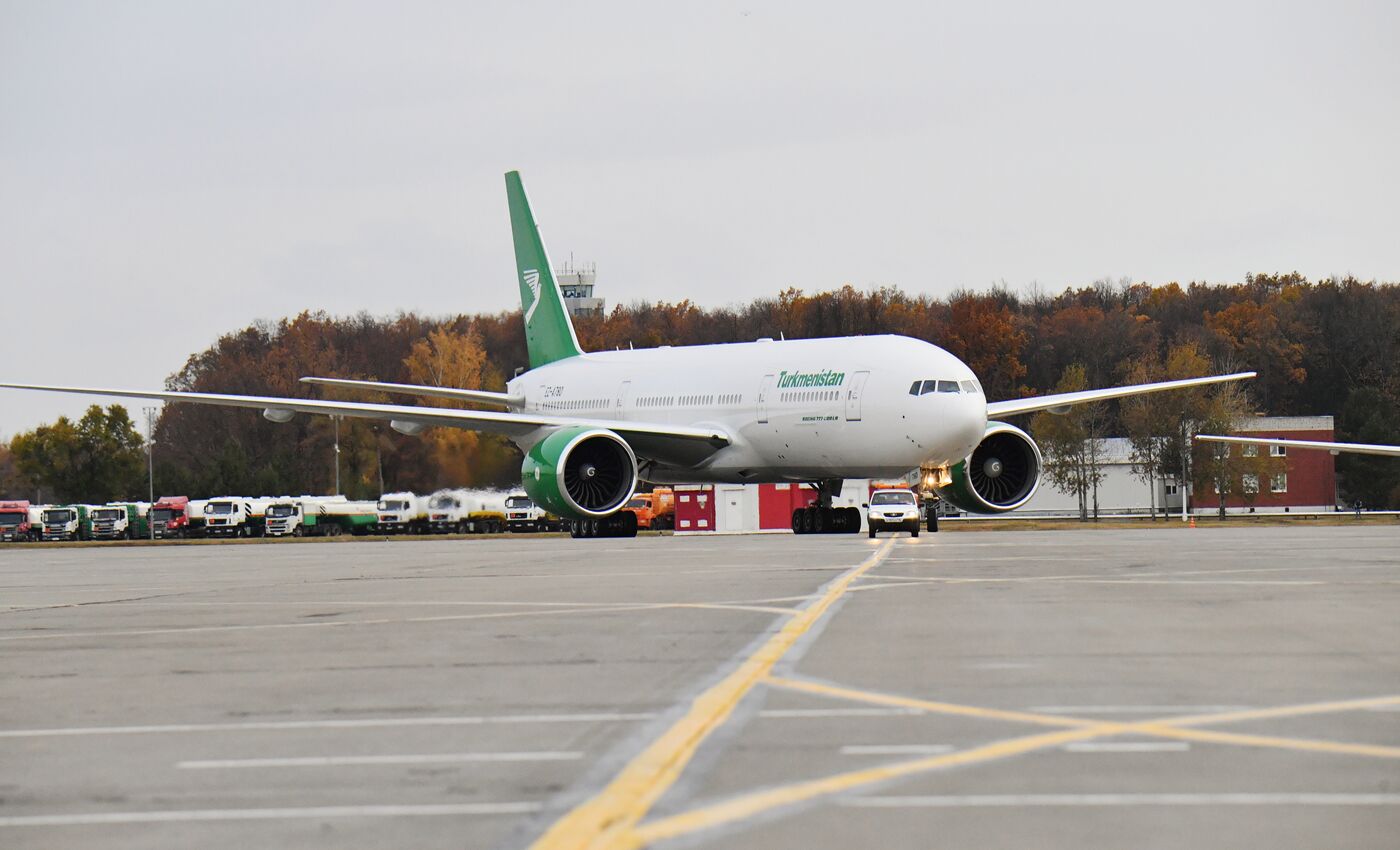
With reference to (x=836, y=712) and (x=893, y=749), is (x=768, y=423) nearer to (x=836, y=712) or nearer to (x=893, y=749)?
(x=836, y=712)

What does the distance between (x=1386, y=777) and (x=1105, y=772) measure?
1.05 metres

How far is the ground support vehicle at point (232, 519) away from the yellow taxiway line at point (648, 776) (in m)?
72.2

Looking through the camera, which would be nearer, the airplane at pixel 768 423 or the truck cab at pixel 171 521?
the airplane at pixel 768 423

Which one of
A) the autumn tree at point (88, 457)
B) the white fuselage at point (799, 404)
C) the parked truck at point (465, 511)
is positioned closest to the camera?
the white fuselage at point (799, 404)

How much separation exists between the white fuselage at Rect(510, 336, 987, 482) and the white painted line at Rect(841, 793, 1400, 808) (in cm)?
3287

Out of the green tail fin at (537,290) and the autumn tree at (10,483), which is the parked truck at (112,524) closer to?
the green tail fin at (537,290)

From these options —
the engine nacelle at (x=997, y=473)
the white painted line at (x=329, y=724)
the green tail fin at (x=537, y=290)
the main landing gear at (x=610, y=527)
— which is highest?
the green tail fin at (x=537, y=290)

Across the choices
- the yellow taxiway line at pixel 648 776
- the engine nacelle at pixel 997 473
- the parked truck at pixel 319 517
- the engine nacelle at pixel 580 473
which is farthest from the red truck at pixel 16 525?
the yellow taxiway line at pixel 648 776

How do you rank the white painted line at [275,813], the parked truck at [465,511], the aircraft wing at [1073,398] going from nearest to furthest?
the white painted line at [275,813]
the aircraft wing at [1073,398]
the parked truck at [465,511]

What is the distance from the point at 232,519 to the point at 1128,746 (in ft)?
252

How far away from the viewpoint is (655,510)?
7012 cm

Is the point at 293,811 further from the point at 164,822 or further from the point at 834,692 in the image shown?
the point at 834,692

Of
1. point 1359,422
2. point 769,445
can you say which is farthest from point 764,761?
point 1359,422

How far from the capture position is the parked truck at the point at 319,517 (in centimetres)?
7800
